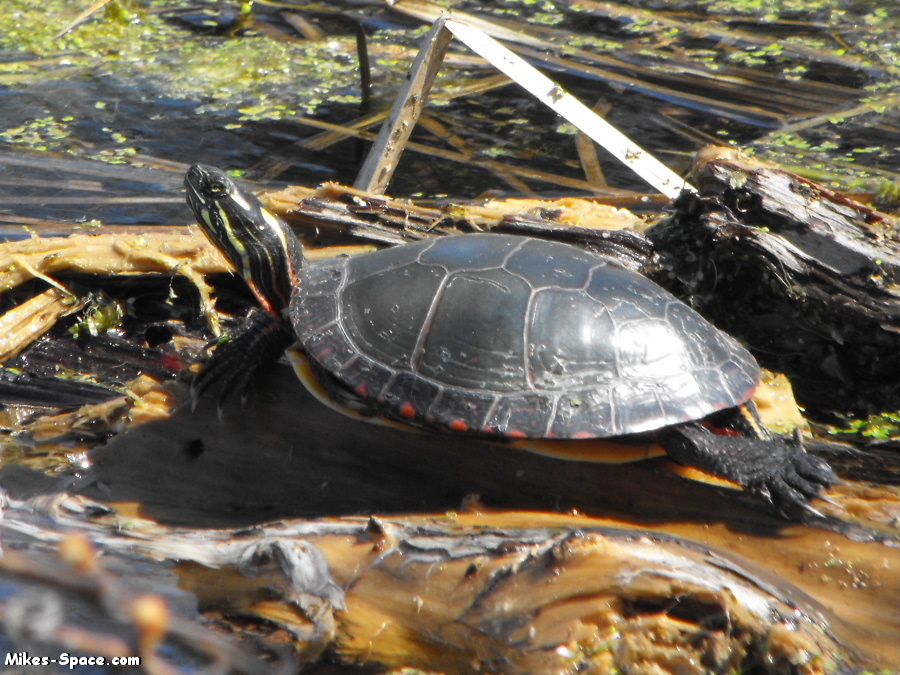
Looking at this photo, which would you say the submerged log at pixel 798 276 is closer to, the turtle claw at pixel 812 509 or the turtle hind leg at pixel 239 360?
the turtle claw at pixel 812 509

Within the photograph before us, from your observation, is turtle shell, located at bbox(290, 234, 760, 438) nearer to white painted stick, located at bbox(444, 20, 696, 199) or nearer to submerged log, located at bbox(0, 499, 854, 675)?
submerged log, located at bbox(0, 499, 854, 675)

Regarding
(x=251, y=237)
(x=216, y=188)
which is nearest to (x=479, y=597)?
(x=251, y=237)

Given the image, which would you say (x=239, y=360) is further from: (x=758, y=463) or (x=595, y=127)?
(x=595, y=127)

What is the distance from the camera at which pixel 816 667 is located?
2.03 m

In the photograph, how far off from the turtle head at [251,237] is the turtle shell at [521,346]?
0.30 m

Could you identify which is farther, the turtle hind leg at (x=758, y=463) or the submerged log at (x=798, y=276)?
the submerged log at (x=798, y=276)

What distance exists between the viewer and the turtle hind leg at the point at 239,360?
2887mm

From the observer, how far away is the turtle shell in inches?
99.7

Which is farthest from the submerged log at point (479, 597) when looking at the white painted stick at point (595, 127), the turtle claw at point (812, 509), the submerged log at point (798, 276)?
the white painted stick at point (595, 127)

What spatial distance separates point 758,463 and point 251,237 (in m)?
1.93

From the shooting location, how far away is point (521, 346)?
263 cm

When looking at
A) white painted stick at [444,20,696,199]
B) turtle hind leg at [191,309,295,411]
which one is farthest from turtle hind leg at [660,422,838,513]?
white painted stick at [444,20,696,199]

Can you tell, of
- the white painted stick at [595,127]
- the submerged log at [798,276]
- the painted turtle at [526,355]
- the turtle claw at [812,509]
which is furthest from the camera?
the white painted stick at [595,127]

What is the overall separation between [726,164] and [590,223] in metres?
0.80
